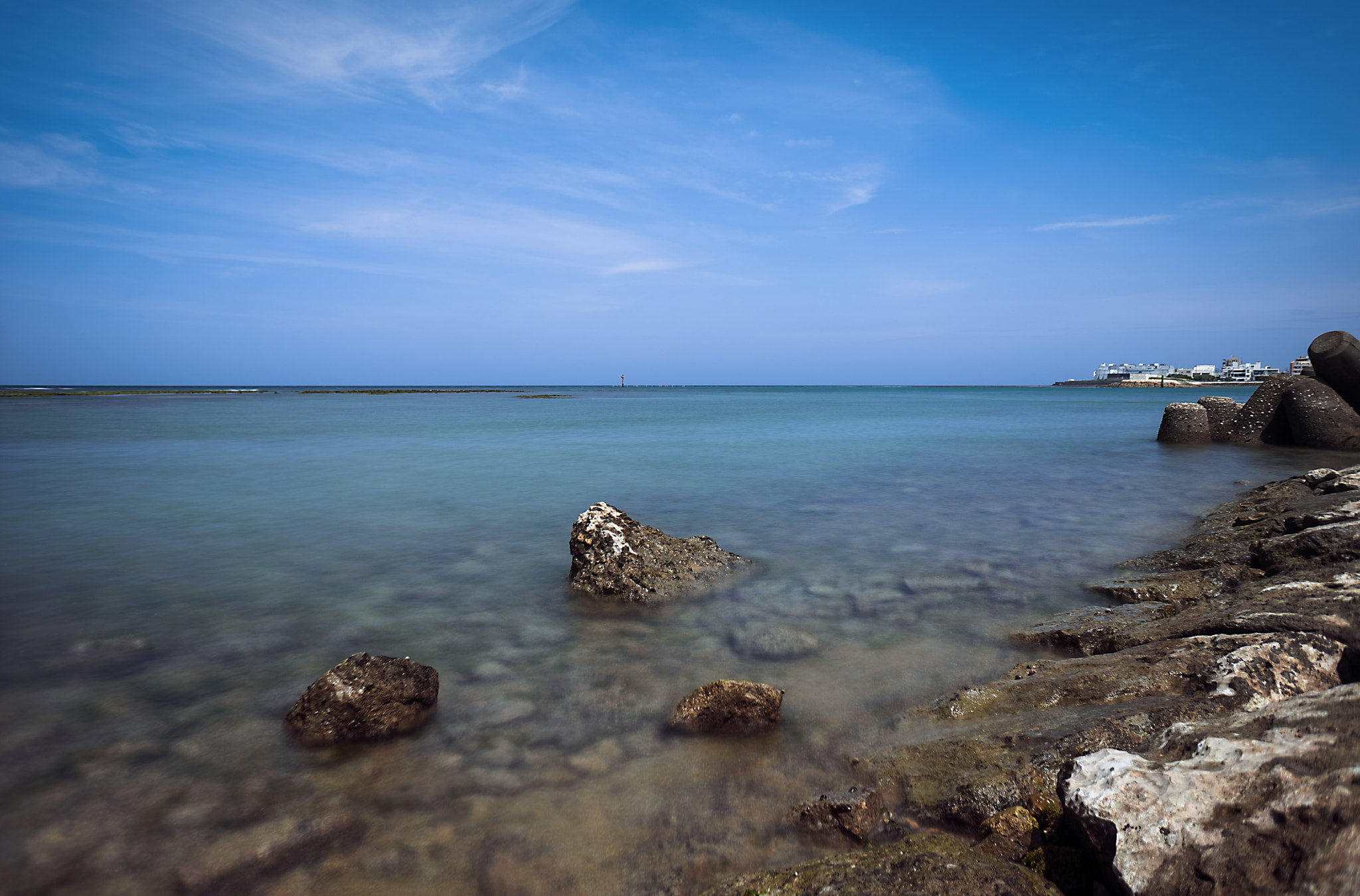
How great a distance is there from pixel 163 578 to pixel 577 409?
43902mm

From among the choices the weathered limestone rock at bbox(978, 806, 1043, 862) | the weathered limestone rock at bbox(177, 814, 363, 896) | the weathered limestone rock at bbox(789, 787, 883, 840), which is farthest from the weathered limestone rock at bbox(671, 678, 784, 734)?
the weathered limestone rock at bbox(177, 814, 363, 896)

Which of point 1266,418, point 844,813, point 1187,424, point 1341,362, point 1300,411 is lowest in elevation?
point 844,813

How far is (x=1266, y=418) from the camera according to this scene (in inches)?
697

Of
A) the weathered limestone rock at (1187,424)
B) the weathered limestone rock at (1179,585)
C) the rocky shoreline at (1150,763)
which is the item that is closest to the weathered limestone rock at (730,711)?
the rocky shoreline at (1150,763)

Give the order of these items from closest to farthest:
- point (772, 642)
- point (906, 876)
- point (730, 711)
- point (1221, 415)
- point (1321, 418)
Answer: point (906, 876)
point (730, 711)
point (772, 642)
point (1321, 418)
point (1221, 415)

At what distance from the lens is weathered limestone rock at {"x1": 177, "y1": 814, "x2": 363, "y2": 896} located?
2.75 metres

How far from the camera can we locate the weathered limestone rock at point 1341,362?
53.0 feet

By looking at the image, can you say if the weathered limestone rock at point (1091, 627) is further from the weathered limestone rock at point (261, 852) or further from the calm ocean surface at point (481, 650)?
the weathered limestone rock at point (261, 852)

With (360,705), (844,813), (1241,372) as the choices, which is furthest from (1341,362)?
(1241,372)

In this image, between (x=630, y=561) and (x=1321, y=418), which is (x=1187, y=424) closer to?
→ (x=1321, y=418)

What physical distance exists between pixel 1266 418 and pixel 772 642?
63.7 ft

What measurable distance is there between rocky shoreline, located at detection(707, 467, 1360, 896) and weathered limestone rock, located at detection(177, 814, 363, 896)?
1767 millimetres

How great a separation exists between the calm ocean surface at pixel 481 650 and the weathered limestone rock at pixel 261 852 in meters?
0.03

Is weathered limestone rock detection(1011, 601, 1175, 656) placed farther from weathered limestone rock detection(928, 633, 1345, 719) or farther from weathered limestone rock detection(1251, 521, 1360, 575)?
weathered limestone rock detection(1251, 521, 1360, 575)
